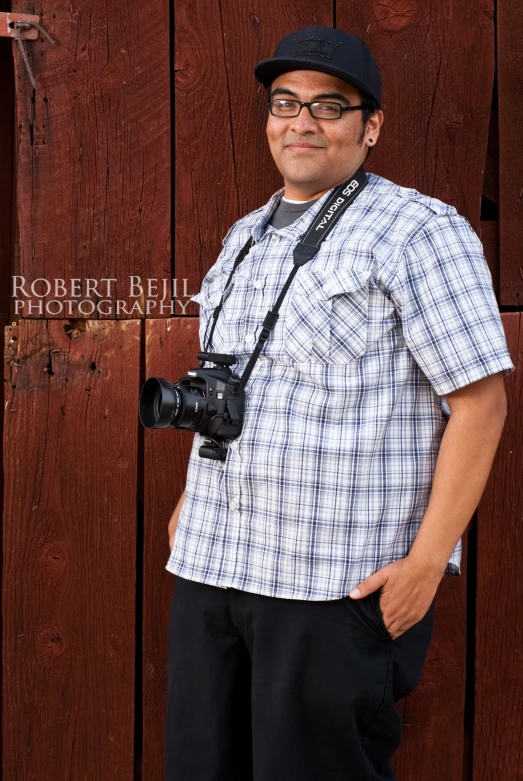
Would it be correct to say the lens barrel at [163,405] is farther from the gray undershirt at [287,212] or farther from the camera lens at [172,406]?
the gray undershirt at [287,212]

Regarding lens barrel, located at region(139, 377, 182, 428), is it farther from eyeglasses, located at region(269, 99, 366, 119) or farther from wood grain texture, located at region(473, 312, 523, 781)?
wood grain texture, located at region(473, 312, 523, 781)

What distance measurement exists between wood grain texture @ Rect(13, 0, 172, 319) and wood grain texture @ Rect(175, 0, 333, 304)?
5 centimetres

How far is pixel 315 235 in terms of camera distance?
155cm

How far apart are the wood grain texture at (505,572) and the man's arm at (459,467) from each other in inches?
25.3

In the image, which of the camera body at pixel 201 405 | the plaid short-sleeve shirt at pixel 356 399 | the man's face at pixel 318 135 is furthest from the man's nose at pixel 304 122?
the camera body at pixel 201 405

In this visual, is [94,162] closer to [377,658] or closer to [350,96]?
[350,96]

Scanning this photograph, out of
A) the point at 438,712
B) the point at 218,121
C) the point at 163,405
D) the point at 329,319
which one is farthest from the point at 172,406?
the point at 438,712

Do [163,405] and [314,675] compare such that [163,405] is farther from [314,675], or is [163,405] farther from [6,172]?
[6,172]

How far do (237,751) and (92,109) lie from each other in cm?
166

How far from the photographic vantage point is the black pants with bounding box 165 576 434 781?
4.64 ft

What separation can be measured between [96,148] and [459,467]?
4.48ft

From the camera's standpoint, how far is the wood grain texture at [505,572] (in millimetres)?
2012

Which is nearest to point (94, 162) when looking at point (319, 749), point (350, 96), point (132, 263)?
point (132, 263)

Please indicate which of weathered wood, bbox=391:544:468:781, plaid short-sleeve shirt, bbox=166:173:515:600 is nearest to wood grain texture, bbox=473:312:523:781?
weathered wood, bbox=391:544:468:781
